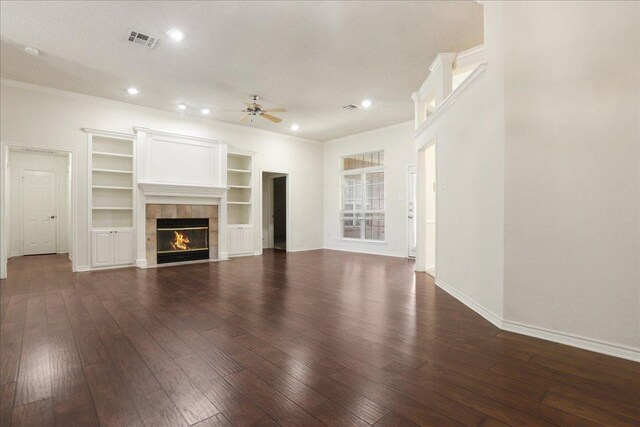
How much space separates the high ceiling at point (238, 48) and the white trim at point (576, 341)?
3.15 m

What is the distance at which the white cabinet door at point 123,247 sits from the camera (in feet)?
19.6

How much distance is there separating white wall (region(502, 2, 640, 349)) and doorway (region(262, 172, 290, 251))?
21.8ft

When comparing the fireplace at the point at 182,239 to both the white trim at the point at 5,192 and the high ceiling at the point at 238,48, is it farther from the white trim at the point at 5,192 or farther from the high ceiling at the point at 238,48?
the high ceiling at the point at 238,48

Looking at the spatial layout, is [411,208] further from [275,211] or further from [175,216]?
[175,216]

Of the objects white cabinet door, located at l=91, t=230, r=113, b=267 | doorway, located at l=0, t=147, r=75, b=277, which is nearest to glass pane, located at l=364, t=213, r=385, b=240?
white cabinet door, located at l=91, t=230, r=113, b=267

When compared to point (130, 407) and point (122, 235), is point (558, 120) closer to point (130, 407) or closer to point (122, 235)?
point (130, 407)

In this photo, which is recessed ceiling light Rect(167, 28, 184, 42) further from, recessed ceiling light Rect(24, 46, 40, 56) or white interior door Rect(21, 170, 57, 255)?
white interior door Rect(21, 170, 57, 255)

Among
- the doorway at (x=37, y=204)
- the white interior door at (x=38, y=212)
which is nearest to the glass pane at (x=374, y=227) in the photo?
the doorway at (x=37, y=204)

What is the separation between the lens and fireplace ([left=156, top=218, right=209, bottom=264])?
655 centimetres

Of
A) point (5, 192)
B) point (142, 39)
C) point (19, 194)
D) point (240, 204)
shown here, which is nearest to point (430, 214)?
point (240, 204)

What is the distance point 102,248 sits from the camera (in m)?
5.85

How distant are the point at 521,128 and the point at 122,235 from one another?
654 cm

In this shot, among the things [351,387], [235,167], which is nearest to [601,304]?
[351,387]

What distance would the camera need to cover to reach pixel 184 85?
17.2ft
